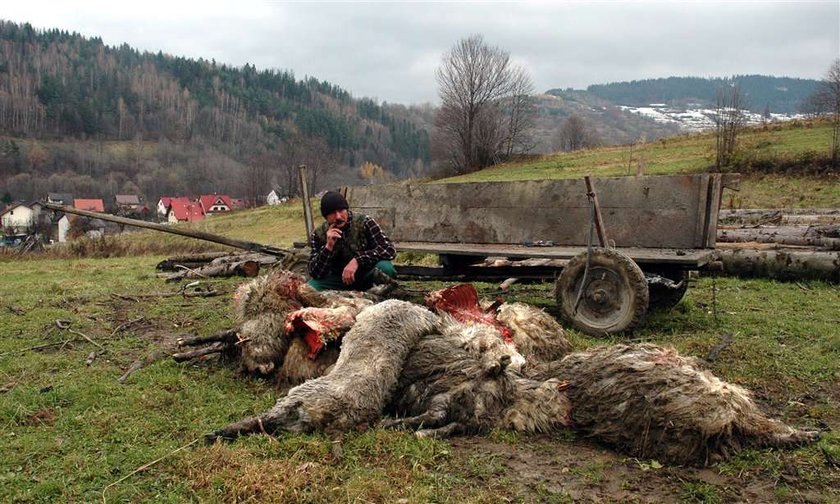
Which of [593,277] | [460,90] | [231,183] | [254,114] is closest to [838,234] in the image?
[593,277]

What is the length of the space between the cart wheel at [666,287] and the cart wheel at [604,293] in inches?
35.8

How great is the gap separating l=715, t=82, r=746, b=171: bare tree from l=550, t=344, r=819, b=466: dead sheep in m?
25.3

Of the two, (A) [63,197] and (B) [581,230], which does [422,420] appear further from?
(A) [63,197]

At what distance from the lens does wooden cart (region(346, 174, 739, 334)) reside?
6957 mm

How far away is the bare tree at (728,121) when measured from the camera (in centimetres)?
2734

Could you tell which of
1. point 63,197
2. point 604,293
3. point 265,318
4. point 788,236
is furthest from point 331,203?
point 63,197

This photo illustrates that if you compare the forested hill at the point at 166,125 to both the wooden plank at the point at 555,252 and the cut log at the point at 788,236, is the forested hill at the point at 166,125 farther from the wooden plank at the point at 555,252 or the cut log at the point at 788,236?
the wooden plank at the point at 555,252

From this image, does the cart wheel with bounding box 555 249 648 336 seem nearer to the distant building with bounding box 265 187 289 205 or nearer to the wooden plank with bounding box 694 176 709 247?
the wooden plank with bounding box 694 176 709 247

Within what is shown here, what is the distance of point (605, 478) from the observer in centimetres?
363

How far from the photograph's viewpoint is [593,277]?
23.1 feet

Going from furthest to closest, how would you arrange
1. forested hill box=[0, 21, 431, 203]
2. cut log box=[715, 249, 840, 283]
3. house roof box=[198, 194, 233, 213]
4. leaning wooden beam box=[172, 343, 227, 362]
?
forested hill box=[0, 21, 431, 203], house roof box=[198, 194, 233, 213], cut log box=[715, 249, 840, 283], leaning wooden beam box=[172, 343, 227, 362]

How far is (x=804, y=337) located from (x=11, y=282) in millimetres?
15484

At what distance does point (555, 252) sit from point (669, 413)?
3.91m

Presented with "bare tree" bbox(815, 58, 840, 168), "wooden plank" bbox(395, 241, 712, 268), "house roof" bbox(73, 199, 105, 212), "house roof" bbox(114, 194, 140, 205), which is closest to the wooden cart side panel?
"wooden plank" bbox(395, 241, 712, 268)
